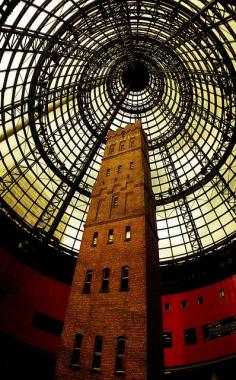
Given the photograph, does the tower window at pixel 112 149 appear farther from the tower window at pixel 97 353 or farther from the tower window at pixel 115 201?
the tower window at pixel 97 353

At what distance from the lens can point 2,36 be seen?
54.9 ft

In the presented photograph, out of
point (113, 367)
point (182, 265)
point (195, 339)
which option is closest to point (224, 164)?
point (182, 265)

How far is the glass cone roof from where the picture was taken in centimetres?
2269

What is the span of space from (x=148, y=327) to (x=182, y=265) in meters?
18.1

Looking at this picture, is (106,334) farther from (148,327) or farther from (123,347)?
(148,327)

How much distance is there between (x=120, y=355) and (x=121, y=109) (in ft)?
113

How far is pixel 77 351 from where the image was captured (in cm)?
1447

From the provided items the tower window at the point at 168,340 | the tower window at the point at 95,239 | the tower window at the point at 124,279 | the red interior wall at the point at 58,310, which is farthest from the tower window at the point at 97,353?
the tower window at the point at 168,340

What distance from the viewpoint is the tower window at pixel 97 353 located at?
13.7m

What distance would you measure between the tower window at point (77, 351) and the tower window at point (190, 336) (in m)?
14.8

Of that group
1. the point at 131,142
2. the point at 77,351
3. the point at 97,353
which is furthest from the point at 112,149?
the point at 97,353

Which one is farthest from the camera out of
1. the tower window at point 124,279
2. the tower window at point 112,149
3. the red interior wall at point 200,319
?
the tower window at point 112,149

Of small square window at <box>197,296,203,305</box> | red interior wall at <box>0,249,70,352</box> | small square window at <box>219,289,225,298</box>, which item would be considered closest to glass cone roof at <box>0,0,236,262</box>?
red interior wall at <box>0,249,70,352</box>

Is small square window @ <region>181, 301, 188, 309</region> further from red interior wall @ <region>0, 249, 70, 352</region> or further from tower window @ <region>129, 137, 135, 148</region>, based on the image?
tower window @ <region>129, 137, 135, 148</region>
